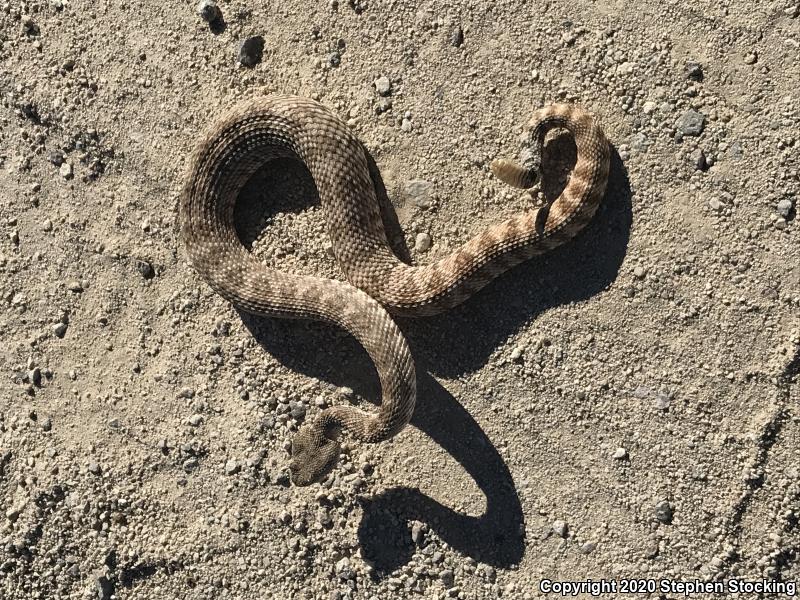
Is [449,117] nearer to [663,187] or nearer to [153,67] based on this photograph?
[663,187]

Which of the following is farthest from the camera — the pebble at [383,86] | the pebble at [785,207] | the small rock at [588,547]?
the pebble at [383,86]

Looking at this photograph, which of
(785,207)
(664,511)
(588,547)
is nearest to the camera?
(785,207)

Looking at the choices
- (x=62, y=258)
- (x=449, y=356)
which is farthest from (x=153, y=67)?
(x=449, y=356)

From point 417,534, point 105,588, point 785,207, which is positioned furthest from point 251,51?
point 105,588

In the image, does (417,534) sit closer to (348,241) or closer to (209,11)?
(348,241)

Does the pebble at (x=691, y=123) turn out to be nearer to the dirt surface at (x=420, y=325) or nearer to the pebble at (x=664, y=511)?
the dirt surface at (x=420, y=325)

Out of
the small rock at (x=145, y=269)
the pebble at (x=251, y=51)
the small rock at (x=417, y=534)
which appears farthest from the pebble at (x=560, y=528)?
the pebble at (x=251, y=51)
